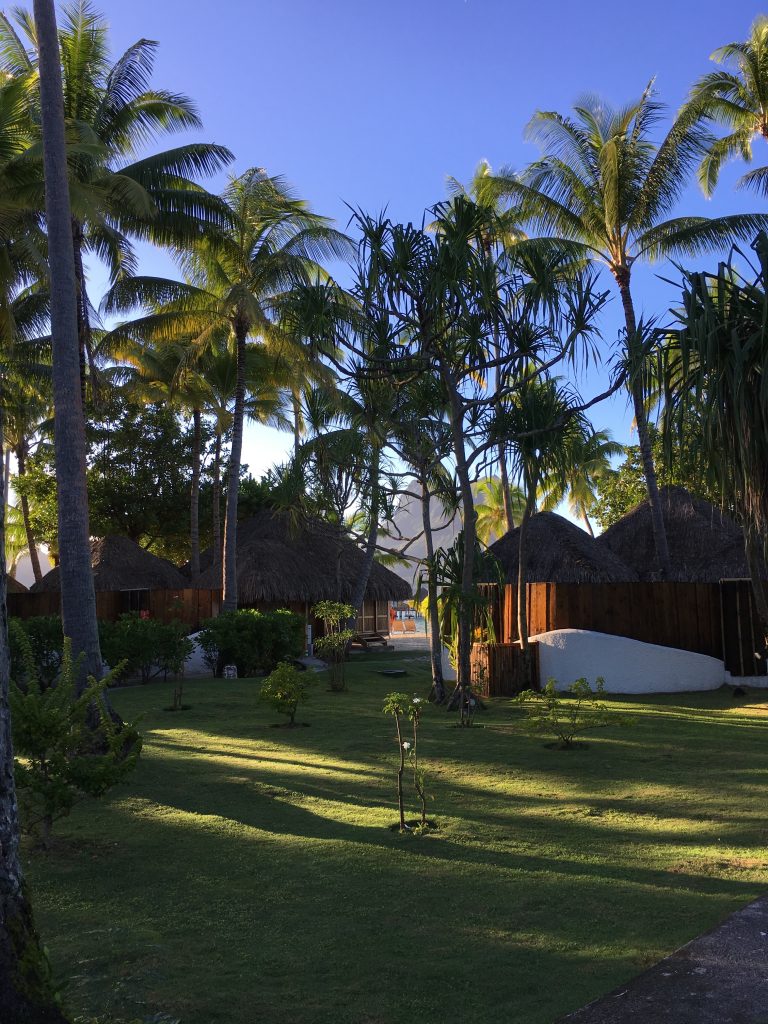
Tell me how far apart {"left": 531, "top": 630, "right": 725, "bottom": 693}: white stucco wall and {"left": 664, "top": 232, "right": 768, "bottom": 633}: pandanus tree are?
5905 mm

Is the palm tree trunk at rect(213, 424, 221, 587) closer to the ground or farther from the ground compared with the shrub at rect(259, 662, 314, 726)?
farther from the ground

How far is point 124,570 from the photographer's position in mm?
28484

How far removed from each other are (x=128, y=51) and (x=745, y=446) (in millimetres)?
14922

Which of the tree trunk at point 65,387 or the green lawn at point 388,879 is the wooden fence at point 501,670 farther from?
the tree trunk at point 65,387

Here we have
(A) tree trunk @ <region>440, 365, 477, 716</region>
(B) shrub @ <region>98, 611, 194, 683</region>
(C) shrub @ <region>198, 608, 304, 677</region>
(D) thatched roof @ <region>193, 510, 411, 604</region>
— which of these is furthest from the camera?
(D) thatched roof @ <region>193, 510, 411, 604</region>

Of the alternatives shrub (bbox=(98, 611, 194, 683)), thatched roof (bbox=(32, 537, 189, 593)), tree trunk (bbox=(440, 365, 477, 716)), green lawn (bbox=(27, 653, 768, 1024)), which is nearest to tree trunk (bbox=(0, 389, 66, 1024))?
green lawn (bbox=(27, 653, 768, 1024))

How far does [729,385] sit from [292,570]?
20.3 meters

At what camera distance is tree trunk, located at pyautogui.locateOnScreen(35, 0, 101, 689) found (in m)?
9.03

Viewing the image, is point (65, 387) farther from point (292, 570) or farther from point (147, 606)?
point (292, 570)

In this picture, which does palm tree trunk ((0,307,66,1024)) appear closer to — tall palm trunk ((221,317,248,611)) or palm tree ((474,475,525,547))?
tall palm trunk ((221,317,248,611))

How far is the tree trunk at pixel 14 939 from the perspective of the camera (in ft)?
9.65

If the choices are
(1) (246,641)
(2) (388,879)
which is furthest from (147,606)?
(2) (388,879)

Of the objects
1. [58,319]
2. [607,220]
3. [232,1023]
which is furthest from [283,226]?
[232,1023]

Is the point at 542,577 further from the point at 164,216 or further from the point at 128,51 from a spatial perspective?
the point at 128,51
